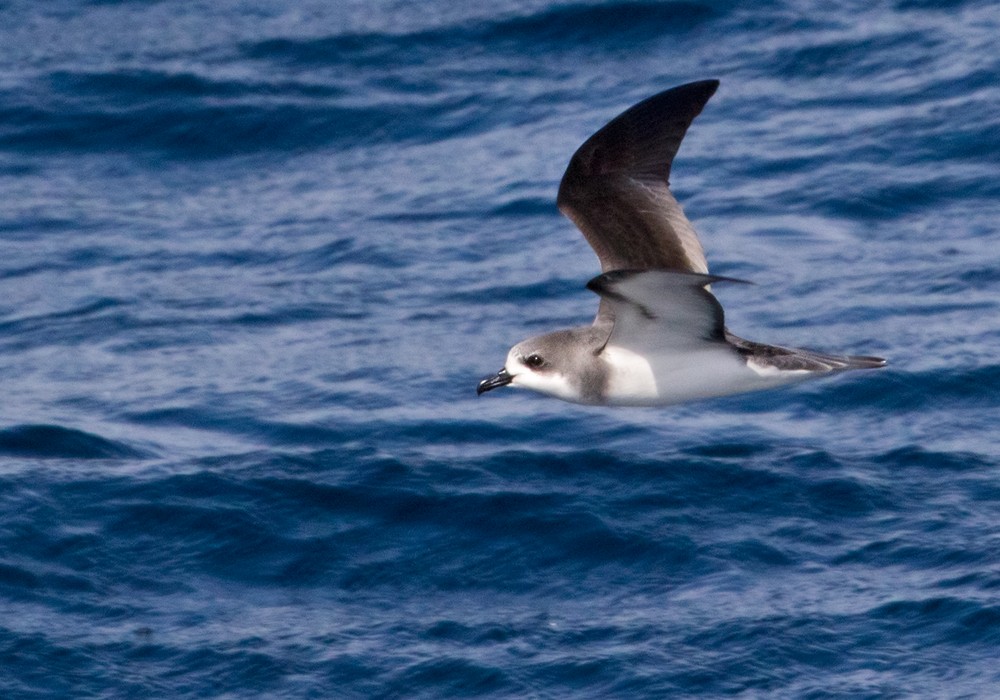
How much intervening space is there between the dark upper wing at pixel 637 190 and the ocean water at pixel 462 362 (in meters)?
2.20

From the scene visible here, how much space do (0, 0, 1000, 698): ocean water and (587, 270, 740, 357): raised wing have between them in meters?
1.79

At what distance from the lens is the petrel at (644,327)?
967 cm

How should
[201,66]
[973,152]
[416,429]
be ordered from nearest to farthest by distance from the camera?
[416,429] < [973,152] < [201,66]

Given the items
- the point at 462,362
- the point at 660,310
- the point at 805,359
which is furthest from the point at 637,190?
the point at 462,362

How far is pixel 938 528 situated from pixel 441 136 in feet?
25.4

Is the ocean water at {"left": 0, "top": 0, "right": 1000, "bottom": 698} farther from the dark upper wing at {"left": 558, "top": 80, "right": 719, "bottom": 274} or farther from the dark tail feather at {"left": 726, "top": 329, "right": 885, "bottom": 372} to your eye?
the dark upper wing at {"left": 558, "top": 80, "right": 719, "bottom": 274}

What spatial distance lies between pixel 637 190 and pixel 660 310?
1.11 meters

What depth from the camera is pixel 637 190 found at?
1016 cm

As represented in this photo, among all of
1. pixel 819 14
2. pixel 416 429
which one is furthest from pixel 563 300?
pixel 819 14

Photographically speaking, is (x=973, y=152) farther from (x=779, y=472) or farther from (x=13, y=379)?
(x=13, y=379)

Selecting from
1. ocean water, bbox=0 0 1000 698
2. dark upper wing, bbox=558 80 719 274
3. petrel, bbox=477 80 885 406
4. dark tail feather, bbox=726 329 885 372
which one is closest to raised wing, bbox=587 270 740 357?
petrel, bbox=477 80 885 406

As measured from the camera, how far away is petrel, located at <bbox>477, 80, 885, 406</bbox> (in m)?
9.67

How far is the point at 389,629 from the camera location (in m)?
10.5

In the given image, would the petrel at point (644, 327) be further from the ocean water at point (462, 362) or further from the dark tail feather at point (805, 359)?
the ocean water at point (462, 362)
